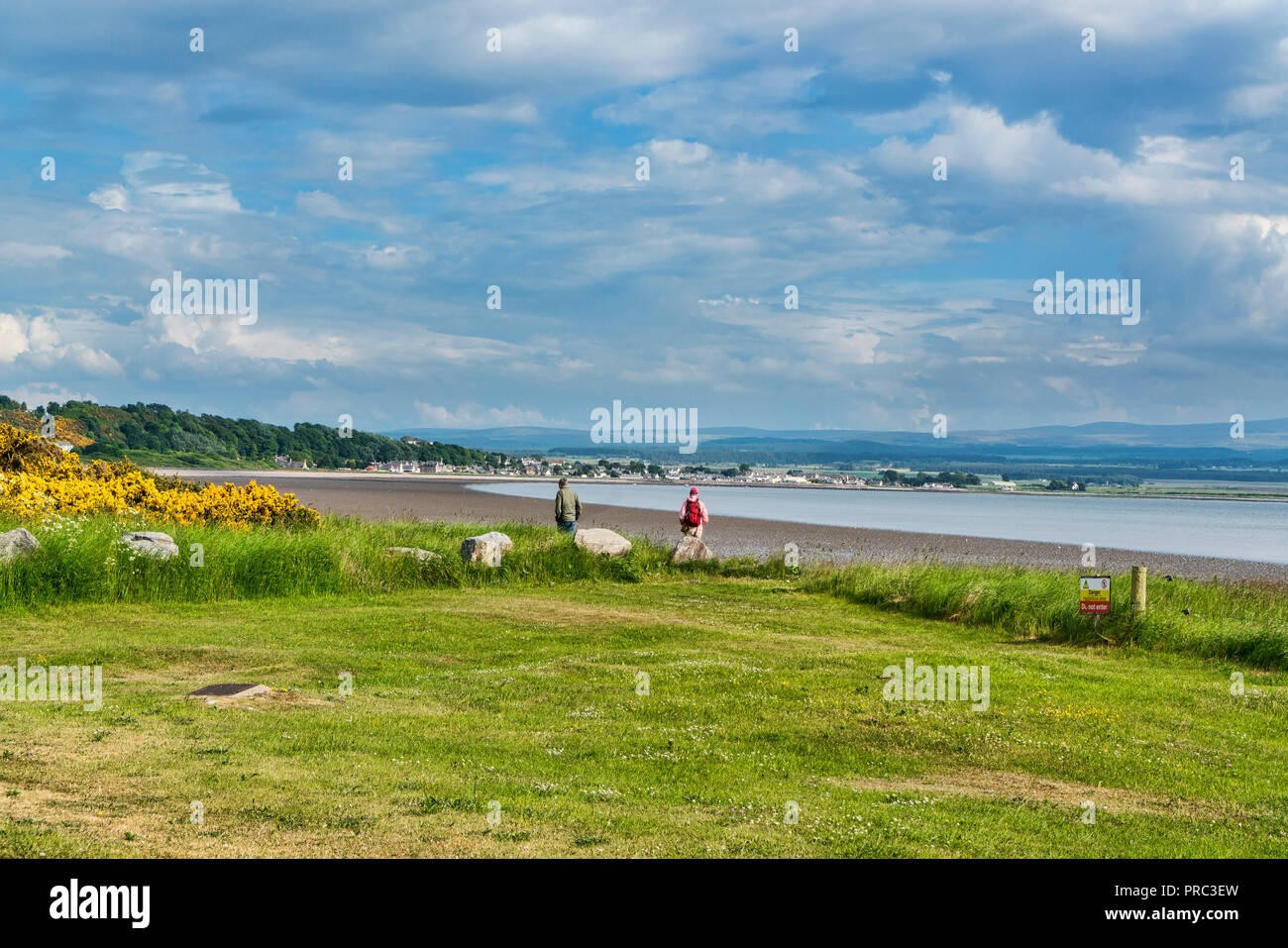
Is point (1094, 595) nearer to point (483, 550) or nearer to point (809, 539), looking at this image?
point (483, 550)

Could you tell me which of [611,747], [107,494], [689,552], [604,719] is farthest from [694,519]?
[611,747]

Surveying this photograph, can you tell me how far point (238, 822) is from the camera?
864 centimetres

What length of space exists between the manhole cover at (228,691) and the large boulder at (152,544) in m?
10.1

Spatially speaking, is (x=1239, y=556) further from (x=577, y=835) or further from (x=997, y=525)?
(x=577, y=835)

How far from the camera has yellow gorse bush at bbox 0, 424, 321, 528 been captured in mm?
28859

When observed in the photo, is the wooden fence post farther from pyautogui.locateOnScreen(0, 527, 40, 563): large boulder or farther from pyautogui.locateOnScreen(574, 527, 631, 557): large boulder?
pyautogui.locateOnScreen(0, 527, 40, 563): large boulder

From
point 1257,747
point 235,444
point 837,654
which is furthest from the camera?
point 235,444

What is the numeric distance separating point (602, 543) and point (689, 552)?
2755mm

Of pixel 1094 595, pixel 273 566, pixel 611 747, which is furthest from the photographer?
pixel 273 566

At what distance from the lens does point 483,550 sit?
2925 cm

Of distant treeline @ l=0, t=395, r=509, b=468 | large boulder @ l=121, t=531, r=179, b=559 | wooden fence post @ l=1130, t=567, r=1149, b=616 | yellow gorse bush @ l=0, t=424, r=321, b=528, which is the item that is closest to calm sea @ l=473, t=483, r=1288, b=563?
wooden fence post @ l=1130, t=567, r=1149, b=616

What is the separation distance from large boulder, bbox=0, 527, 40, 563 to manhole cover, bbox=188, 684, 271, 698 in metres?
10.2

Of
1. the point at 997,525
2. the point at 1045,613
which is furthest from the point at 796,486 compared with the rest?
the point at 1045,613
